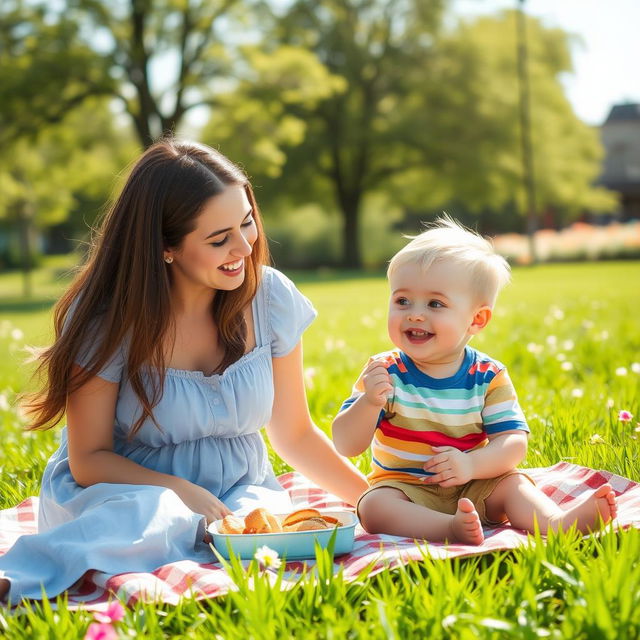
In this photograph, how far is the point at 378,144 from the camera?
114ft

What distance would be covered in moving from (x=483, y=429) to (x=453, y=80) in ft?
107

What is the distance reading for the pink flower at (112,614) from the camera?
212 cm

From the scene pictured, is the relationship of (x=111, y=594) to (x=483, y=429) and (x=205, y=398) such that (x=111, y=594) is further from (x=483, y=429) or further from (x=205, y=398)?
(x=483, y=429)

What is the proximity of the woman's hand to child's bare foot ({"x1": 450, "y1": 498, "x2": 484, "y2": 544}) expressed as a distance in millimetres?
745

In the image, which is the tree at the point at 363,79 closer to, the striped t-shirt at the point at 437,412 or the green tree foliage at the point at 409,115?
the green tree foliage at the point at 409,115

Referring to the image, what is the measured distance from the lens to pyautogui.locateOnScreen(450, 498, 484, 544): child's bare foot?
2639 millimetres

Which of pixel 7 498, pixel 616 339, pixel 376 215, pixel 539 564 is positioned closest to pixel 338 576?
pixel 539 564

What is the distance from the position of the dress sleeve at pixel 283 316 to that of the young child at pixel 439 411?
1.42 ft

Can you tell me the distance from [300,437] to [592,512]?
→ 3.76 feet

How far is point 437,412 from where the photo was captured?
3.00m

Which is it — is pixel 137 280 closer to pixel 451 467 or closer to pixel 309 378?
pixel 451 467

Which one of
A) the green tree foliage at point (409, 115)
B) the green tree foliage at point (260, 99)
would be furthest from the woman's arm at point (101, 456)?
the green tree foliage at point (409, 115)

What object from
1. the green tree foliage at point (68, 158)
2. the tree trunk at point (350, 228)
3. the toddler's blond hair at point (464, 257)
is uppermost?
the green tree foliage at point (68, 158)

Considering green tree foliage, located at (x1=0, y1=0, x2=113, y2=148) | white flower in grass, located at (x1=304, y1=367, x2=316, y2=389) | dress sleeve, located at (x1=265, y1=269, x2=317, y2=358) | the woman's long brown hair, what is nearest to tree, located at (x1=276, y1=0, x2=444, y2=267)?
green tree foliage, located at (x1=0, y1=0, x2=113, y2=148)
